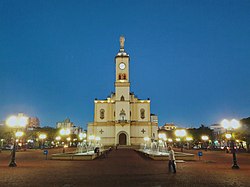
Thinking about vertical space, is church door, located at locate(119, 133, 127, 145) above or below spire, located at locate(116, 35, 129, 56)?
below

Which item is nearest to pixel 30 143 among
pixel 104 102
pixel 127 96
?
pixel 104 102

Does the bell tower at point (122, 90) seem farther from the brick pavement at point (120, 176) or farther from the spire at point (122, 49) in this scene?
the brick pavement at point (120, 176)

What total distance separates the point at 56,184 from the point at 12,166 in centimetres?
867

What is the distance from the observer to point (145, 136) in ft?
213

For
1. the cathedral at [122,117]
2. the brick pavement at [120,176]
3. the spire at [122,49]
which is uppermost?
the spire at [122,49]

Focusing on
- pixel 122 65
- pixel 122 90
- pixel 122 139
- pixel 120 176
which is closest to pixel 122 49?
pixel 122 65

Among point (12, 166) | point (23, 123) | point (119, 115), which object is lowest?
point (12, 166)

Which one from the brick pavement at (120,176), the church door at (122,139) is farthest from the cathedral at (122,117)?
the brick pavement at (120,176)

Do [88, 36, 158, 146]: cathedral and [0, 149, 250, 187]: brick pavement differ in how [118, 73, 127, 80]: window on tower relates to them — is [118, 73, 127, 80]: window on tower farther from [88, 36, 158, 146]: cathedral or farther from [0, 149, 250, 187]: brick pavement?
[0, 149, 250, 187]: brick pavement

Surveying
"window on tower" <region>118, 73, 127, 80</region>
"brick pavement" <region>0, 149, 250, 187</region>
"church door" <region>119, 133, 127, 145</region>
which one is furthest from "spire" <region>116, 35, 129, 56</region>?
"brick pavement" <region>0, 149, 250, 187</region>

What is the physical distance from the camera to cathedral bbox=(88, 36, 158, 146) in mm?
64188

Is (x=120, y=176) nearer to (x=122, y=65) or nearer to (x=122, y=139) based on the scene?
(x=122, y=139)

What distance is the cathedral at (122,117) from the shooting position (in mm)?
64188

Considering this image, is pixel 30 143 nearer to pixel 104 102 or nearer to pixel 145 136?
pixel 104 102
